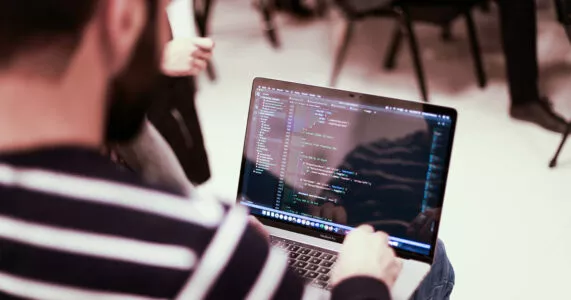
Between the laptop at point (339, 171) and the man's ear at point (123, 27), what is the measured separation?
55 centimetres

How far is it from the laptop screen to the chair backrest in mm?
1270

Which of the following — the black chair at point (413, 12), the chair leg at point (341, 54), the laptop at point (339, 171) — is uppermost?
the laptop at point (339, 171)

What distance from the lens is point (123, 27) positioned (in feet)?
1.71

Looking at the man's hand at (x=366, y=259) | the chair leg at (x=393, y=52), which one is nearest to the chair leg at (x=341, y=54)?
the chair leg at (x=393, y=52)

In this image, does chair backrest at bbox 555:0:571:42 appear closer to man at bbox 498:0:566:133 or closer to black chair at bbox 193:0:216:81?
man at bbox 498:0:566:133

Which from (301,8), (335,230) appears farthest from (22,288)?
(301,8)

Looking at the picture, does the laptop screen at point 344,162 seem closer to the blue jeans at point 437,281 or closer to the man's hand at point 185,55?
the blue jeans at point 437,281

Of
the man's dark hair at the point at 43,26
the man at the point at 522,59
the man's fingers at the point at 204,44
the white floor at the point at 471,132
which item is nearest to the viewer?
the man's dark hair at the point at 43,26

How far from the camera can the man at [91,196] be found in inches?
19.5

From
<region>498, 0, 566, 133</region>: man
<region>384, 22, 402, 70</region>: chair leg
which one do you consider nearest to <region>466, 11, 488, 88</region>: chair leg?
<region>498, 0, 566, 133</region>: man

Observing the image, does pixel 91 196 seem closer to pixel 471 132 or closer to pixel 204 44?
pixel 204 44

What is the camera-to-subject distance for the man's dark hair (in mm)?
470

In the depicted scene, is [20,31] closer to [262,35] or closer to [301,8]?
[262,35]

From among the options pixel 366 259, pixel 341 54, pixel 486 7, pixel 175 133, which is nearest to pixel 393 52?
pixel 341 54
